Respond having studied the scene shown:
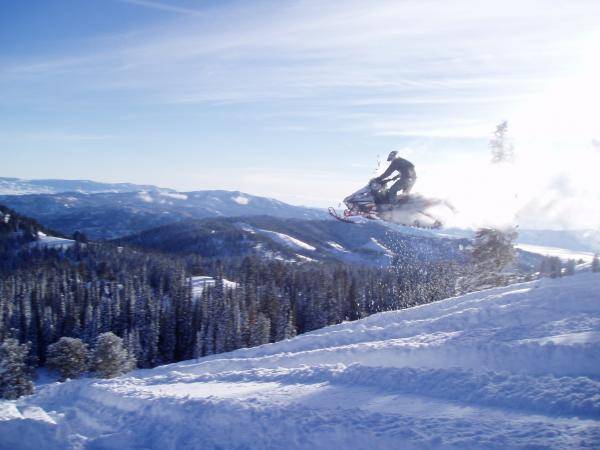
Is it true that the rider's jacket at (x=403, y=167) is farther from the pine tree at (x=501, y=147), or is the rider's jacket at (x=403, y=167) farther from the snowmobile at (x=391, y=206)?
the pine tree at (x=501, y=147)

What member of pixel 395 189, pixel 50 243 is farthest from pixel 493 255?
pixel 50 243

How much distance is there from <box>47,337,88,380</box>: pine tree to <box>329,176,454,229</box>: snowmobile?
26222 millimetres

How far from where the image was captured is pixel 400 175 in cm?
2198

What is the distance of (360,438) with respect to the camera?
11.2 metres

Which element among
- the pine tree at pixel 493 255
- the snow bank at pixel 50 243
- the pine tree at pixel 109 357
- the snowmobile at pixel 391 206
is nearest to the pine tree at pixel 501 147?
the pine tree at pixel 493 255

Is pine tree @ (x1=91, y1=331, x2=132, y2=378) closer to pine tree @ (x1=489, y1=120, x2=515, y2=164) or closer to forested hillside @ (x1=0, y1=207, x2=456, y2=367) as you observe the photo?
forested hillside @ (x1=0, y1=207, x2=456, y2=367)

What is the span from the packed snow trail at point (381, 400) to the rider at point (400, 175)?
7181 millimetres

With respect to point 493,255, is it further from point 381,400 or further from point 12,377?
point 12,377

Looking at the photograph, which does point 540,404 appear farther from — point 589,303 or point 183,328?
point 183,328

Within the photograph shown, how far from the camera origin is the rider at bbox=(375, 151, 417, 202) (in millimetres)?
21766

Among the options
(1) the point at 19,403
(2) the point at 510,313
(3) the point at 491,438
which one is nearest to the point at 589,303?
(2) the point at 510,313

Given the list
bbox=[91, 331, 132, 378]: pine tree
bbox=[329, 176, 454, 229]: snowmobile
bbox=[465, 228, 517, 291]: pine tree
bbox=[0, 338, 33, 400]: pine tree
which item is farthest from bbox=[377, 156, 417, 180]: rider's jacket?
bbox=[0, 338, 33, 400]: pine tree

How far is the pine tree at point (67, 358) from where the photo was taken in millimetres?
35750

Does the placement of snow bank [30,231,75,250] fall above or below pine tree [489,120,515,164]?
below
